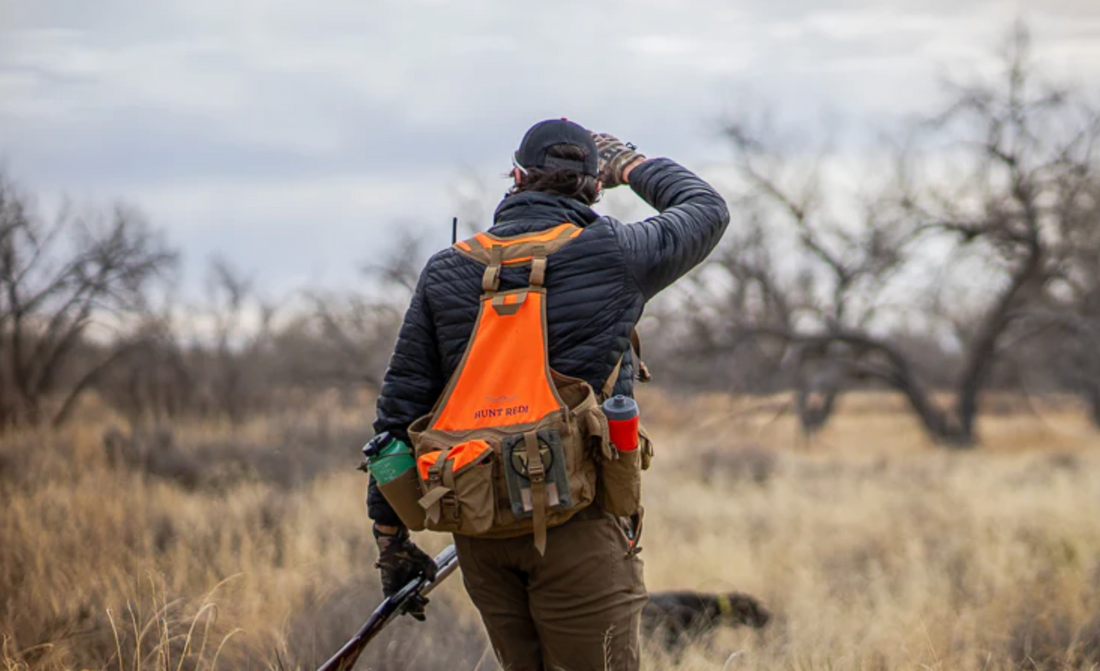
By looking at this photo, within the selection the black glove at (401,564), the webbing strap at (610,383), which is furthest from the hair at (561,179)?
the black glove at (401,564)

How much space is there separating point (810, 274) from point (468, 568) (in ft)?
81.8

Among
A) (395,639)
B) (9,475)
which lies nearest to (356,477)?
(9,475)

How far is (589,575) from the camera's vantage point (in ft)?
9.14

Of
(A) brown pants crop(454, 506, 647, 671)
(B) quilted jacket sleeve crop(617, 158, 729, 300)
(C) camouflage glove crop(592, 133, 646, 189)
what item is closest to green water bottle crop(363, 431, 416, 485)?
(A) brown pants crop(454, 506, 647, 671)

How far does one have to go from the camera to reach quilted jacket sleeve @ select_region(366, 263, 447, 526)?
2910 mm

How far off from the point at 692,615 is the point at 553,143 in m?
3.41

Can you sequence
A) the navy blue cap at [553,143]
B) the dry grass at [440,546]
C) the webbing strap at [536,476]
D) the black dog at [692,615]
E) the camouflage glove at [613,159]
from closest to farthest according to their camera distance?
the webbing strap at [536,476]
the navy blue cap at [553,143]
the camouflage glove at [613,159]
the dry grass at [440,546]
the black dog at [692,615]

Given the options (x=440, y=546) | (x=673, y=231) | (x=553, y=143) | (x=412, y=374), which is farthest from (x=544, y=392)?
(x=440, y=546)

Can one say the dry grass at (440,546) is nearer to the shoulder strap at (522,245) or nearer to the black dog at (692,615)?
the black dog at (692,615)

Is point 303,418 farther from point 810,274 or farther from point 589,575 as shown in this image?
point 810,274

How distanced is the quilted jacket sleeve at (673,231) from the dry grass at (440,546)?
5.26 ft

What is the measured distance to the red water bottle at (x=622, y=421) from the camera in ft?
8.80

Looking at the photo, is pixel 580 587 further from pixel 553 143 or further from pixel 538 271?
pixel 553 143

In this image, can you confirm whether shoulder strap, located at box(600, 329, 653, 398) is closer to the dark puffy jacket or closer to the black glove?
the dark puffy jacket
